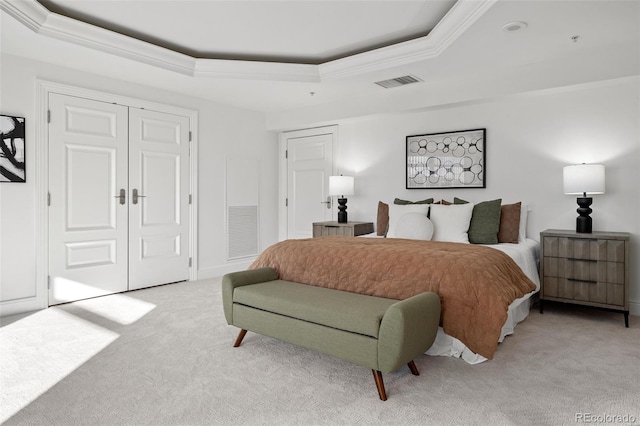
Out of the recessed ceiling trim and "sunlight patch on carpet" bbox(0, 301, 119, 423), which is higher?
the recessed ceiling trim

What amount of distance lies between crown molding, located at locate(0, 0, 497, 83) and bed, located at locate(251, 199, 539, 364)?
61.0 inches

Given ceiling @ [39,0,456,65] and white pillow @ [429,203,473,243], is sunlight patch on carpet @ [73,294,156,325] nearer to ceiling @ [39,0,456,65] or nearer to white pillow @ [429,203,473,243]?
ceiling @ [39,0,456,65]

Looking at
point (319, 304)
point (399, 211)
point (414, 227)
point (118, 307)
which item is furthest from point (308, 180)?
point (319, 304)

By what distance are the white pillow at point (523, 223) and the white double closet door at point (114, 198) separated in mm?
3770

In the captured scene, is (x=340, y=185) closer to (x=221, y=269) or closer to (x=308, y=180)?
(x=308, y=180)

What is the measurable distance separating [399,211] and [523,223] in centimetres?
122

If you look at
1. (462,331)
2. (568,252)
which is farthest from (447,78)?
(462,331)

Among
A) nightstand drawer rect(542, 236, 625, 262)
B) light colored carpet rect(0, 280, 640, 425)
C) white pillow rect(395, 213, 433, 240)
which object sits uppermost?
white pillow rect(395, 213, 433, 240)

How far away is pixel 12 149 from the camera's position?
3.59 m

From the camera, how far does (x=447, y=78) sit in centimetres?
428

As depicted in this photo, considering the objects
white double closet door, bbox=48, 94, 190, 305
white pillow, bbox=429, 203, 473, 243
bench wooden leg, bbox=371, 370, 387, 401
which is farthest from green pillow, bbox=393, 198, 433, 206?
bench wooden leg, bbox=371, 370, 387, 401

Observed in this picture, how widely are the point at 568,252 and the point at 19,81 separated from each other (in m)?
5.09

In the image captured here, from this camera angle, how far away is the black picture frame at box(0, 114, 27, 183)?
3537mm

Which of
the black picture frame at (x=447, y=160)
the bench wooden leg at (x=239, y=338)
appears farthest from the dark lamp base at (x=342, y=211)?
the bench wooden leg at (x=239, y=338)
